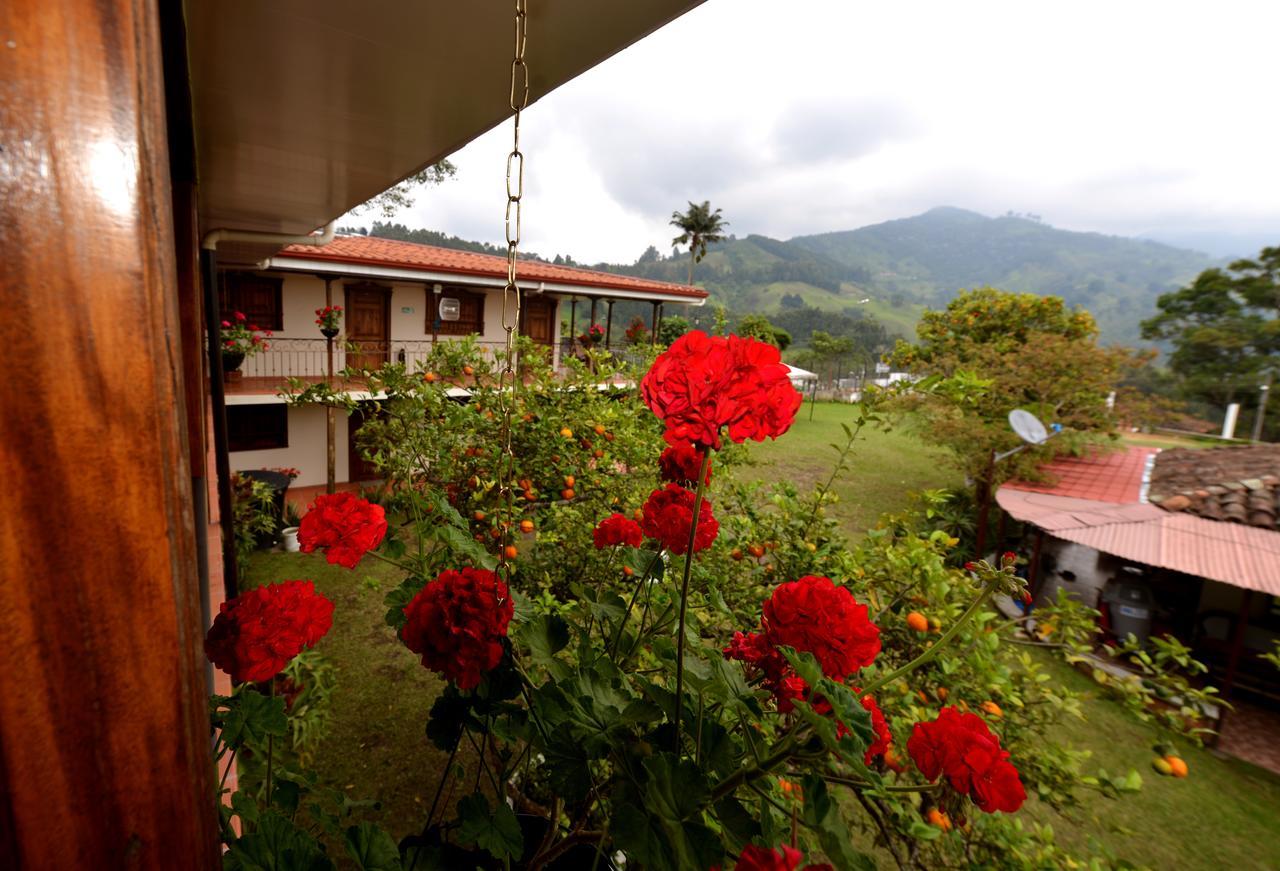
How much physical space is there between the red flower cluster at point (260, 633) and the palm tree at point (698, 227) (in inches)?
1345

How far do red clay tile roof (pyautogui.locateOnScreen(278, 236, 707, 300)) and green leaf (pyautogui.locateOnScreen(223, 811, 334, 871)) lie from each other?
849 centimetres

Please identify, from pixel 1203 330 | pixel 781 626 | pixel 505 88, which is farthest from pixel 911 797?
pixel 1203 330

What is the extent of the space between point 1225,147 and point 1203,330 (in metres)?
122

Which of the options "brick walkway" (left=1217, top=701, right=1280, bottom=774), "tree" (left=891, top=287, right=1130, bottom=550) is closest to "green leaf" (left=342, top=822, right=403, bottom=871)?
"brick walkway" (left=1217, top=701, right=1280, bottom=774)

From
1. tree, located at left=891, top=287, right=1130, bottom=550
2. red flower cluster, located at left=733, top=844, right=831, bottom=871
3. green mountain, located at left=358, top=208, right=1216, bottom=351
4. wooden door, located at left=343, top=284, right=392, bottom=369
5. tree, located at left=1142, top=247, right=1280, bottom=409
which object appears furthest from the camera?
green mountain, located at left=358, top=208, right=1216, bottom=351

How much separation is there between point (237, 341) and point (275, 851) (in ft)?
30.8

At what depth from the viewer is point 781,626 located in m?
0.82

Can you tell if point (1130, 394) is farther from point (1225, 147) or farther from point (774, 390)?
point (1225, 147)

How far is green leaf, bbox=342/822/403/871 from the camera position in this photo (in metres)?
0.75

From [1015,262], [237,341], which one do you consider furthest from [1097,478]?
[1015,262]

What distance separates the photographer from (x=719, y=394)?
688 mm

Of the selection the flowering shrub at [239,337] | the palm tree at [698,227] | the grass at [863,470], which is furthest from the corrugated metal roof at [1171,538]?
the palm tree at [698,227]

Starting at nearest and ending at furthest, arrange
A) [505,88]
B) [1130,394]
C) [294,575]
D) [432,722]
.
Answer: [432,722] → [505,88] → [294,575] → [1130,394]

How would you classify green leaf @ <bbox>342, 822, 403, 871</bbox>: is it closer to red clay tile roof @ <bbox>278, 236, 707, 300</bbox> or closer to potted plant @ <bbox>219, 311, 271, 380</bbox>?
red clay tile roof @ <bbox>278, 236, 707, 300</bbox>
